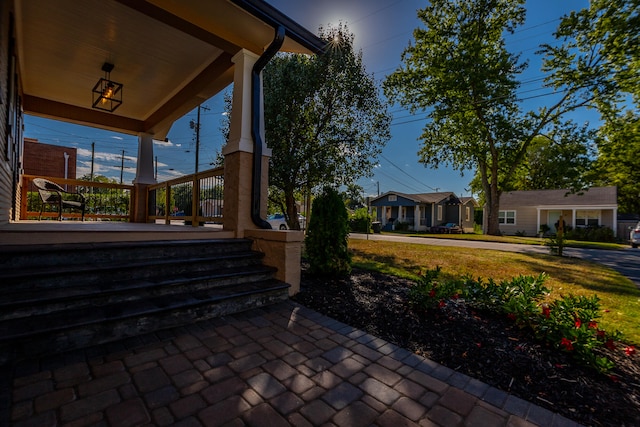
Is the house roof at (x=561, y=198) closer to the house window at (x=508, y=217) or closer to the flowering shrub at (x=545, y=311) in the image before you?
the house window at (x=508, y=217)

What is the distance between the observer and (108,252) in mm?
2896

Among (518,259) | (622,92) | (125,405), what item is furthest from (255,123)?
(622,92)

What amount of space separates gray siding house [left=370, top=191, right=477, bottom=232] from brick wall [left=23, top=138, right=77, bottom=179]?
29.3 meters

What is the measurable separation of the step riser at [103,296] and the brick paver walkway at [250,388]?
0.42 m

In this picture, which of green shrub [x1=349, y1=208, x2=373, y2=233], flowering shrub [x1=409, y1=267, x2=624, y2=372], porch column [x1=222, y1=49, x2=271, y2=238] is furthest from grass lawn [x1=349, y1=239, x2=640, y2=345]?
green shrub [x1=349, y1=208, x2=373, y2=233]

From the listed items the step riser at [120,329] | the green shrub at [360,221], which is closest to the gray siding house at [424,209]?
the green shrub at [360,221]

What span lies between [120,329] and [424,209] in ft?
89.7

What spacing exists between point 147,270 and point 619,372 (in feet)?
13.8

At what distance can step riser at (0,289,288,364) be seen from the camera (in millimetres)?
1904

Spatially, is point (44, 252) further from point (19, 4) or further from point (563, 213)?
point (563, 213)

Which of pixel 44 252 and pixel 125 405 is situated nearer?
pixel 125 405

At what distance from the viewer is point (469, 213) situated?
2980cm

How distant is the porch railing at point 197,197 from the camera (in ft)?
16.0

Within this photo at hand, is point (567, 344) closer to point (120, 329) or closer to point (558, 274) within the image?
point (120, 329)
